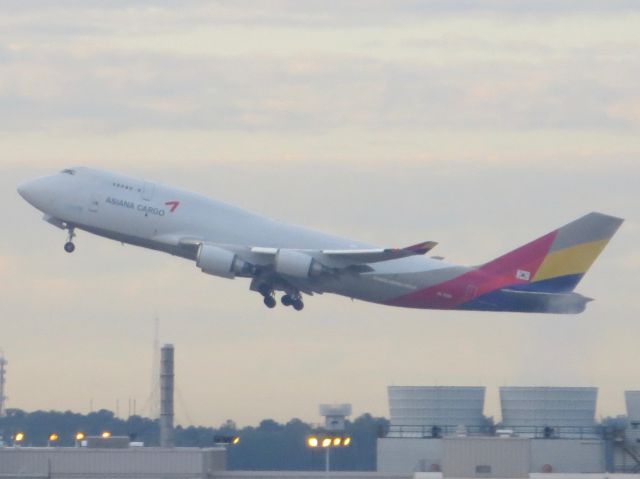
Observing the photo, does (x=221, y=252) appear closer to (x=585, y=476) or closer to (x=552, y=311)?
(x=552, y=311)

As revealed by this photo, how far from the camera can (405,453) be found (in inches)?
3595

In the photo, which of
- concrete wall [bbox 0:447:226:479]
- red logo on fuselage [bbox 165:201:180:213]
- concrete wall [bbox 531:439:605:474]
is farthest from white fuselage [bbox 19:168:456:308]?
concrete wall [bbox 0:447:226:479]

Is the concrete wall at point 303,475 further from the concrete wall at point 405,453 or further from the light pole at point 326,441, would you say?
the concrete wall at point 405,453

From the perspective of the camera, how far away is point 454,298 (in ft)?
283

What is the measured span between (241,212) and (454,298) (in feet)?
39.0

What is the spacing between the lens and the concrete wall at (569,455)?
8969 cm

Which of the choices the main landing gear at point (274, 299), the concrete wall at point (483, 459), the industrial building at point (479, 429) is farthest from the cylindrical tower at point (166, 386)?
the concrete wall at point (483, 459)

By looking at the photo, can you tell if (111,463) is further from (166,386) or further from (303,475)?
(166,386)

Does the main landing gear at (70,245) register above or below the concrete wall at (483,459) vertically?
above

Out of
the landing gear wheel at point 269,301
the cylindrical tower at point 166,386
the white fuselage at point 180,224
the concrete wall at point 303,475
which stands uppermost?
the white fuselage at point 180,224

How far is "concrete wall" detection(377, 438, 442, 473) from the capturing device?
89875 millimetres

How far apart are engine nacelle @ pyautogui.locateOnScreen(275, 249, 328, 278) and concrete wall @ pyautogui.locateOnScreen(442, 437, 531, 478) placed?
19.2 m

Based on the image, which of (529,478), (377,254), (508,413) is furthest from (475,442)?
(508,413)

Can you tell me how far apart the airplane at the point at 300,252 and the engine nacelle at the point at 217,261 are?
0.16 ft
